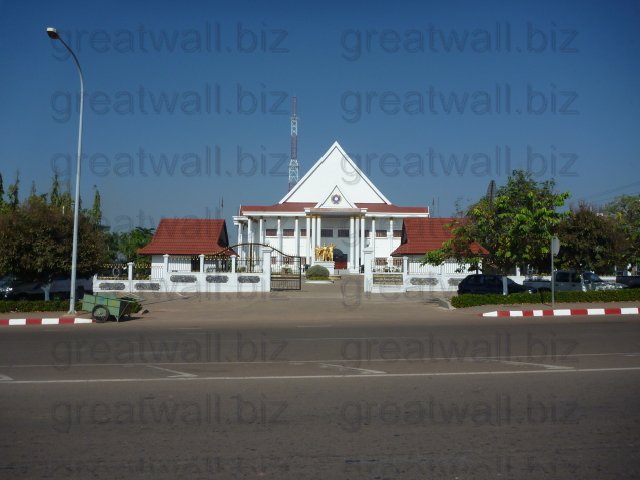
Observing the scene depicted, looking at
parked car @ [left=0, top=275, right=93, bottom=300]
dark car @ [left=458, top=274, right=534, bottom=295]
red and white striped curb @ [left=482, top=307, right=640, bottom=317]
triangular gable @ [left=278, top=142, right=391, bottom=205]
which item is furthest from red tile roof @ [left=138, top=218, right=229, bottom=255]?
red and white striped curb @ [left=482, top=307, right=640, bottom=317]

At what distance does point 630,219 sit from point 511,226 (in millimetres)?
26418

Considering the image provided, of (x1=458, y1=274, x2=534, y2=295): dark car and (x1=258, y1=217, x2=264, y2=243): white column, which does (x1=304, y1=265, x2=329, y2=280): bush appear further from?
(x1=458, y1=274, x2=534, y2=295): dark car

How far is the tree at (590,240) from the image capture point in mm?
26828

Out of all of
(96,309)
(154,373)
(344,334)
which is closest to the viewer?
(154,373)

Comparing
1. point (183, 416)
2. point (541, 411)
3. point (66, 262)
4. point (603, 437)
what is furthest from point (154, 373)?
point (66, 262)

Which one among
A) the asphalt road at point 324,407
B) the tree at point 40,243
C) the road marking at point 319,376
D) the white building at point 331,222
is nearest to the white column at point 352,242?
the white building at point 331,222

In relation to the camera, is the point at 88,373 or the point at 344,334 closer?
the point at 88,373

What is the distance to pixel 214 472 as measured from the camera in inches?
190

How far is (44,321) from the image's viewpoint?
19594 millimetres

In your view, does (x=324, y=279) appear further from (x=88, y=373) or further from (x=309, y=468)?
(x=309, y=468)

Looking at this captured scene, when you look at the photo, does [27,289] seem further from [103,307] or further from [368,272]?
[368,272]

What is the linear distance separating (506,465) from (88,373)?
665 cm

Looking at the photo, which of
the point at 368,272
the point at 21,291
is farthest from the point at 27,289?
the point at 368,272

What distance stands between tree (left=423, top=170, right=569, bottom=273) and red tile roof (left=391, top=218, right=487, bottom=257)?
60.0 feet
